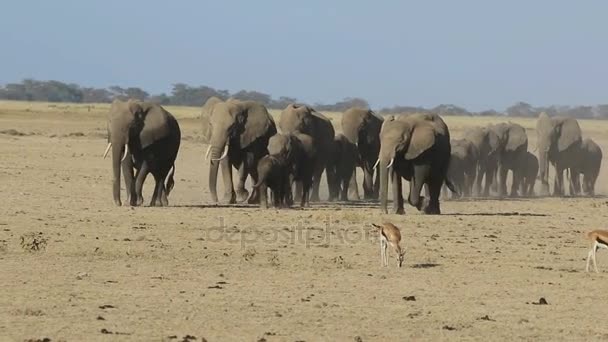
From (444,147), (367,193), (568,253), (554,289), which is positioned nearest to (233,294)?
(554,289)

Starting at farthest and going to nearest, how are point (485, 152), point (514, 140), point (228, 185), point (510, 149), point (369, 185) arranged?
point (514, 140) → point (510, 149) → point (485, 152) → point (369, 185) → point (228, 185)

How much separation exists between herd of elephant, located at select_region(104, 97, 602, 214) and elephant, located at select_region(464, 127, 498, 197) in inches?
1.2

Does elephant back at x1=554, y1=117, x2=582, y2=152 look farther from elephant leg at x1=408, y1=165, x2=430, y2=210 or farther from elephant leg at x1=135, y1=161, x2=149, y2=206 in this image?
elephant leg at x1=135, y1=161, x2=149, y2=206

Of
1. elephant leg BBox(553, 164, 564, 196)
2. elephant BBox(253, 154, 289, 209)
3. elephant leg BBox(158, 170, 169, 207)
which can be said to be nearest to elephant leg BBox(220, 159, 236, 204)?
elephant BBox(253, 154, 289, 209)

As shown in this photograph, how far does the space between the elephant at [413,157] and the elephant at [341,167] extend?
745 cm

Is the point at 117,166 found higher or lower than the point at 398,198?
higher

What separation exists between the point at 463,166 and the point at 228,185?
1152cm

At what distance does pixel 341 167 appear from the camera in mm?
37062

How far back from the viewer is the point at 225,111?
3281 cm

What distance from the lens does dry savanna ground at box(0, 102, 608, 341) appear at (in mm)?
13695

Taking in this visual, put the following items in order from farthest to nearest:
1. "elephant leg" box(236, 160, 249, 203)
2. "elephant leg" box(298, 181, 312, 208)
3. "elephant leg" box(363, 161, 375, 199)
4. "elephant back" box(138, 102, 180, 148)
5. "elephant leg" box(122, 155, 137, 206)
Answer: "elephant leg" box(363, 161, 375, 199)
"elephant leg" box(236, 160, 249, 203)
"elephant leg" box(298, 181, 312, 208)
"elephant back" box(138, 102, 180, 148)
"elephant leg" box(122, 155, 137, 206)

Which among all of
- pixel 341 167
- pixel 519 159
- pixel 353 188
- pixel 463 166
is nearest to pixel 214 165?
pixel 341 167

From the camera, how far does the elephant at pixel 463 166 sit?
134ft

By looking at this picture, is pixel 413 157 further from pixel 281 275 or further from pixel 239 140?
pixel 281 275
